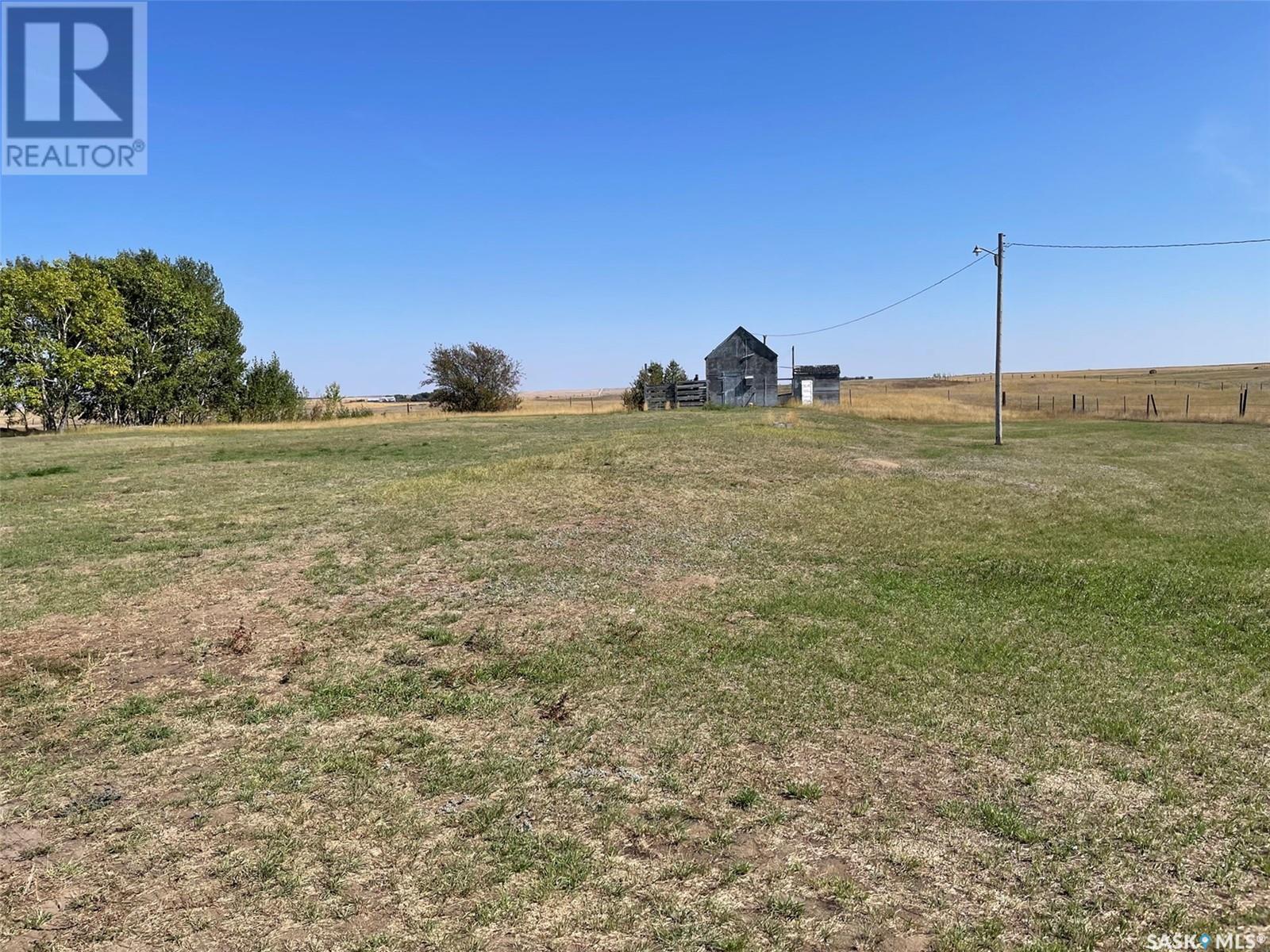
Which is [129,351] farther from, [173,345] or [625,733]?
[625,733]

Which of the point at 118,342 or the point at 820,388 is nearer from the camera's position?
the point at 118,342

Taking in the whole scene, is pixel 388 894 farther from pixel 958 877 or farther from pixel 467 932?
pixel 958 877

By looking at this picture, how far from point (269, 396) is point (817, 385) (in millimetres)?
41507

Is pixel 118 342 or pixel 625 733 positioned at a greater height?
pixel 118 342

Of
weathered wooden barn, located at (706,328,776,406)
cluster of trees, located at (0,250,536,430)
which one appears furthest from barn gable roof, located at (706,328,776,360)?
cluster of trees, located at (0,250,536,430)

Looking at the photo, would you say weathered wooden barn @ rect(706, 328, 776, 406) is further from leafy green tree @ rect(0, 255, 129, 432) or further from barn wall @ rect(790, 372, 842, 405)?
leafy green tree @ rect(0, 255, 129, 432)

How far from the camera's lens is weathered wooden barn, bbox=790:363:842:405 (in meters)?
53.4

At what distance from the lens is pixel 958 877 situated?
3312mm

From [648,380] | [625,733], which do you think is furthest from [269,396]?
[625,733]

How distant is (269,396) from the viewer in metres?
48.9

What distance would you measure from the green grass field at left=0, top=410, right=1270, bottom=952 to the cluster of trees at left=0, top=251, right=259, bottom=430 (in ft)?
102

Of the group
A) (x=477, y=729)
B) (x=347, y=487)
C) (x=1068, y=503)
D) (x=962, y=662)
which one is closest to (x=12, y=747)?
(x=477, y=729)

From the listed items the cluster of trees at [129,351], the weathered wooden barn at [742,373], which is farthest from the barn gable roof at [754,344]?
the cluster of trees at [129,351]

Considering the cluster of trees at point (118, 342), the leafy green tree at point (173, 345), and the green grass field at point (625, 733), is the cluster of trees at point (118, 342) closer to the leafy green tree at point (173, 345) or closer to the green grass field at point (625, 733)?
the leafy green tree at point (173, 345)
